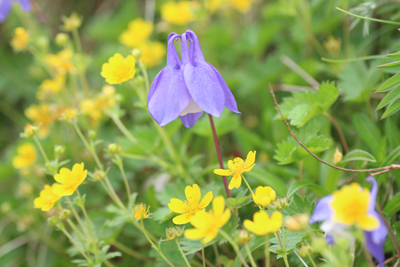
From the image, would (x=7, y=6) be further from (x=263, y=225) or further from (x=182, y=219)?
(x=263, y=225)

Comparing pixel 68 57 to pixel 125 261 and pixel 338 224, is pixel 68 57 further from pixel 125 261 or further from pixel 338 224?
pixel 338 224

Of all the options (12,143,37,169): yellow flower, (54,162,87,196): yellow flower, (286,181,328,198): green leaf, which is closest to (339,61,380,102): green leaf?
(286,181,328,198): green leaf

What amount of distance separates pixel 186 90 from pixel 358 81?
831mm

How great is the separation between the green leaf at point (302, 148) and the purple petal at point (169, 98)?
36 cm

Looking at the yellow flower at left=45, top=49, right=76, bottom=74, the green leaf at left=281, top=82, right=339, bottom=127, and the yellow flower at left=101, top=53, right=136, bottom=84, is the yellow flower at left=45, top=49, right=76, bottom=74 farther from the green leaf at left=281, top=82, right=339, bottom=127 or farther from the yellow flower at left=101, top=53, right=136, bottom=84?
the green leaf at left=281, top=82, right=339, bottom=127

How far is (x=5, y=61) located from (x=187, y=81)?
8.41 feet

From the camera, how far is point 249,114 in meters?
2.00

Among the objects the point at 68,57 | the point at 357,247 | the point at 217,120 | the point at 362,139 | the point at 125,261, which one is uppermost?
the point at 68,57

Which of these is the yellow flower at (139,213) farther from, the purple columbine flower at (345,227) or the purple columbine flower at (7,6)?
the purple columbine flower at (7,6)

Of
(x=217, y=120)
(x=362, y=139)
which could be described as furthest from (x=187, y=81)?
(x=362, y=139)

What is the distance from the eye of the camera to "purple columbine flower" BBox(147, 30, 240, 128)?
763mm

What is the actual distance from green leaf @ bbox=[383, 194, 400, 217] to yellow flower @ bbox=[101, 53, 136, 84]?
85 centimetres

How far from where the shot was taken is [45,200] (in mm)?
944

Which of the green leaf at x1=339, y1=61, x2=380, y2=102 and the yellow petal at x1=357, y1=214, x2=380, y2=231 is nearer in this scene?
the yellow petal at x1=357, y1=214, x2=380, y2=231
